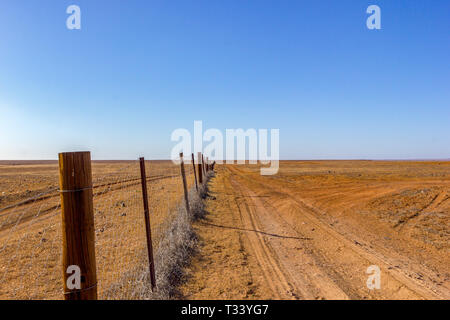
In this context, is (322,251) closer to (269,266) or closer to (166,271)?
(269,266)

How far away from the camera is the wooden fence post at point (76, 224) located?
2.18 metres

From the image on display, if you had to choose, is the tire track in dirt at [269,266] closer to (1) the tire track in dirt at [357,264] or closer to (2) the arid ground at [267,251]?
(2) the arid ground at [267,251]

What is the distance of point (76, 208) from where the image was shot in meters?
2.22

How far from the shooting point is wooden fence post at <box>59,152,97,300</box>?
7.16 feet

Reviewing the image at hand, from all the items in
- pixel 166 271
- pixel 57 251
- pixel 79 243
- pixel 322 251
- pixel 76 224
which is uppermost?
pixel 76 224

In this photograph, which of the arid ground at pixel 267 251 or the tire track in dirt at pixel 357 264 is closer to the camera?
the tire track in dirt at pixel 357 264

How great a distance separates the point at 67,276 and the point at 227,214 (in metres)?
8.22

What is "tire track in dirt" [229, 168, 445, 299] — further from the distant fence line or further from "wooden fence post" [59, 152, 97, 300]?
"wooden fence post" [59, 152, 97, 300]

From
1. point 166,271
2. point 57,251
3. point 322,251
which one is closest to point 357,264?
point 322,251

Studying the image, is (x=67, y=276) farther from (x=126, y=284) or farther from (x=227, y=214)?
(x=227, y=214)

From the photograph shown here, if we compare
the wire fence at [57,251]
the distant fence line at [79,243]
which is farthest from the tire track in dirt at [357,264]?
the wire fence at [57,251]

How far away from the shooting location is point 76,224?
7.30 feet

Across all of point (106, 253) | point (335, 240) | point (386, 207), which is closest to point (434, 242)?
point (335, 240)
